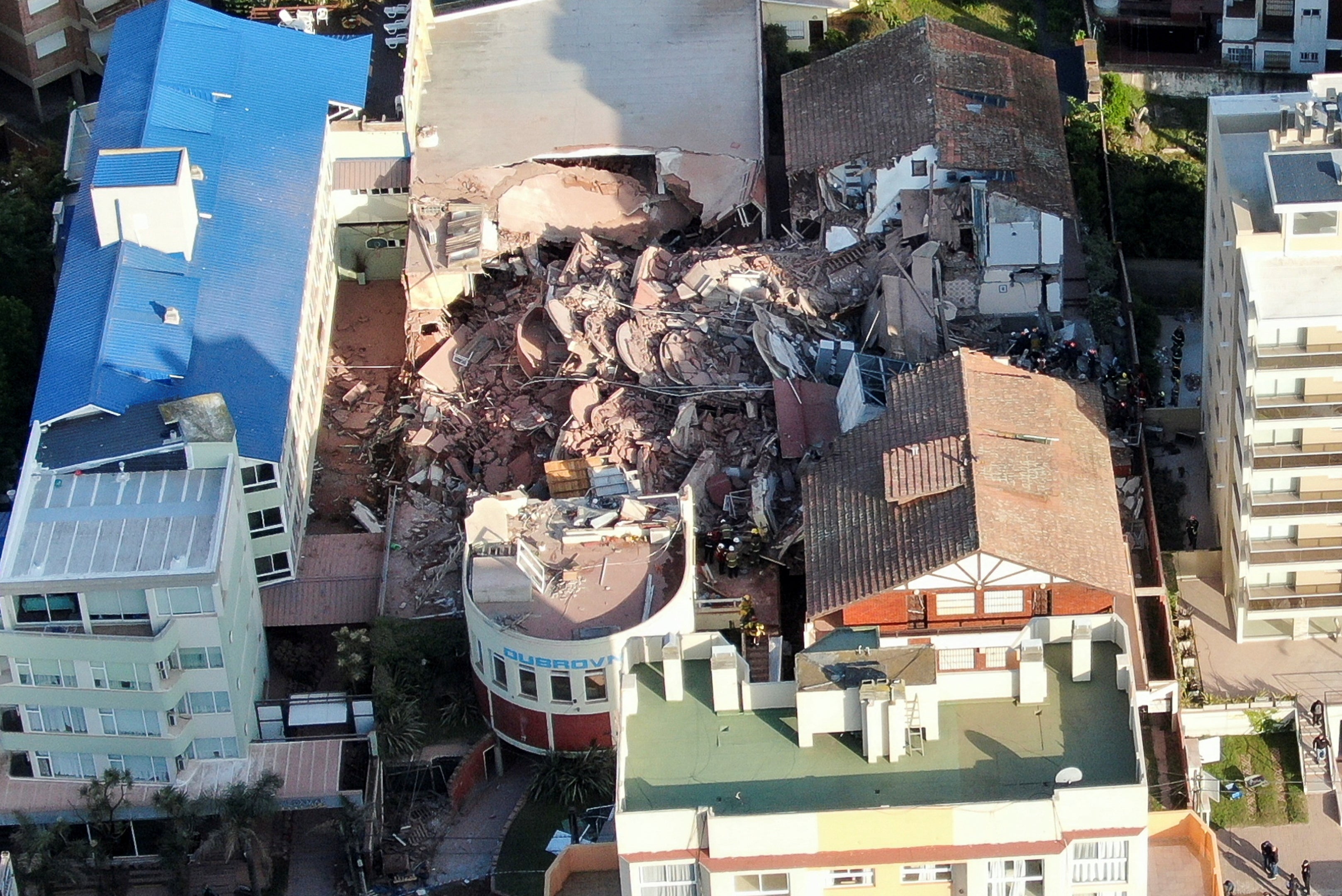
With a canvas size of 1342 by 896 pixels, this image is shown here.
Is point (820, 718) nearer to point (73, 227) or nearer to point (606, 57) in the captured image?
point (73, 227)

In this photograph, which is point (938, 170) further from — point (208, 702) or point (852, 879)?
point (852, 879)

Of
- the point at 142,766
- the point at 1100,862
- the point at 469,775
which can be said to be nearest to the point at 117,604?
the point at 142,766

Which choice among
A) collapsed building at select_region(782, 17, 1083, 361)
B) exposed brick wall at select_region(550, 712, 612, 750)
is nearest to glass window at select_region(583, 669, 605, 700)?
exposed brick wall at select_region(550, 712, 612, 750)

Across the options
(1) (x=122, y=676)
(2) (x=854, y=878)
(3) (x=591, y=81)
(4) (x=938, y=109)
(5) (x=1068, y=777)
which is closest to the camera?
(2) (x=854, y=878)

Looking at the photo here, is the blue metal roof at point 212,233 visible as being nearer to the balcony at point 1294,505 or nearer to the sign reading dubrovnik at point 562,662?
the sign reading dubrovnik at point 562,662

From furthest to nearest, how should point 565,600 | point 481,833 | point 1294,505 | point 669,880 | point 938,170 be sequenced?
point 938,170 → point 481,833 → point 565,600 → point 1294,505 → point 669,880

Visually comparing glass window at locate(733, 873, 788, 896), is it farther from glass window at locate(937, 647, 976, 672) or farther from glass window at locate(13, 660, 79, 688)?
glass window at locate(13, 660, 79, 688)

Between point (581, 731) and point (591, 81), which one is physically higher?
point (591, 81)

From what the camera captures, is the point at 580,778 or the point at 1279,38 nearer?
the point at 580,778
